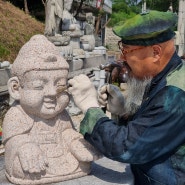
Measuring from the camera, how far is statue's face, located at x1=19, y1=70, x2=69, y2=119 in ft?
7.03

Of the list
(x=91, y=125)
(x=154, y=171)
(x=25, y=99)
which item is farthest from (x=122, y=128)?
(x=25, y=99)

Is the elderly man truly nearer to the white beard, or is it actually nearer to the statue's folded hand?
the white beard

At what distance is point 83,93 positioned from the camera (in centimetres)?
204

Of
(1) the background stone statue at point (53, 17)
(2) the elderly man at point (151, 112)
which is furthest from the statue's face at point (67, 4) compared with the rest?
(2) the elderly man at point (151, 112)

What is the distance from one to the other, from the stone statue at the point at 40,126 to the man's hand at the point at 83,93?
7.3 inches

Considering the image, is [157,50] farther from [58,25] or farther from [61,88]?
[58,25]

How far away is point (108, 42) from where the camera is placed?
27953 millimetres

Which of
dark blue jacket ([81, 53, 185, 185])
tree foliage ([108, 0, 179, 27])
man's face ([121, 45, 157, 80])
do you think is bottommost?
dark blue jacket ([81, 53, 185, 185])

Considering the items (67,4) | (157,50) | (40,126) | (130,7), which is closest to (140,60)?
(157,50)

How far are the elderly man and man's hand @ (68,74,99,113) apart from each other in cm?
6

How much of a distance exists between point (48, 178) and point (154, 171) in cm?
64

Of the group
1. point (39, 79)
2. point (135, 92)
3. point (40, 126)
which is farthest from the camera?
point (40, 126)

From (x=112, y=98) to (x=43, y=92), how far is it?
42 cm

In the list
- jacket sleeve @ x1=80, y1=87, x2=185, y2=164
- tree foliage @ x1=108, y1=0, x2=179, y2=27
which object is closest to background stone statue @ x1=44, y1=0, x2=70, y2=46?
jacket sleeve @ x1=80, y1=87, x2=185, y2=164
